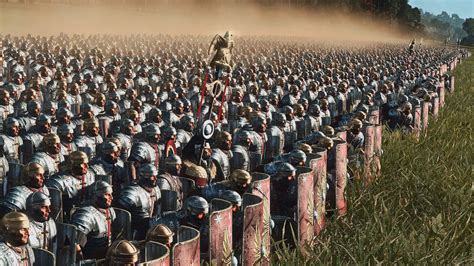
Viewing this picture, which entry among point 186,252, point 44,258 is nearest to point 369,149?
point 44,258

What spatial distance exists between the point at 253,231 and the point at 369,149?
4.30 m

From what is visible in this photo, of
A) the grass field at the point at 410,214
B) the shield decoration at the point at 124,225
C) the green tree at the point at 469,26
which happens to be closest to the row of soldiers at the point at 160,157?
the shield decoration at the point at 124,225

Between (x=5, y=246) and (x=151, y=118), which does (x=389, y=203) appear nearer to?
(x=5, y=246)

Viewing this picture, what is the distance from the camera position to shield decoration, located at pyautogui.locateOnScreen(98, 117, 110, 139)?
568 inches

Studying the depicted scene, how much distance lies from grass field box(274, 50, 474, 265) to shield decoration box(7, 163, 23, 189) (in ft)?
17.5

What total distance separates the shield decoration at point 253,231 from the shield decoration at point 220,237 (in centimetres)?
26

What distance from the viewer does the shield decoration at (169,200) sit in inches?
351

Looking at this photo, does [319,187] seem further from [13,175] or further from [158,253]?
[13,175]

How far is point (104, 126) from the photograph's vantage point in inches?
575

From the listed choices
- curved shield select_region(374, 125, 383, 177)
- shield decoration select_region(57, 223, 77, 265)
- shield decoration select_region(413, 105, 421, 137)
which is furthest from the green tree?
shield decoration select_region(57, 223, 77, 265)

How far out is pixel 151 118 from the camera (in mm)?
14445

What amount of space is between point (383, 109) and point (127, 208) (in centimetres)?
1021

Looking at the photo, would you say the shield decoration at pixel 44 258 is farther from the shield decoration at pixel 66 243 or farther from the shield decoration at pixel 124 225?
the shield decoration at pixel 124 225

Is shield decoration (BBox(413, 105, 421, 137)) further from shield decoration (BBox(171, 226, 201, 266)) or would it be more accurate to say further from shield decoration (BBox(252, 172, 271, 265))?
shield decoration (BBox(171, 226, 201, 266))
